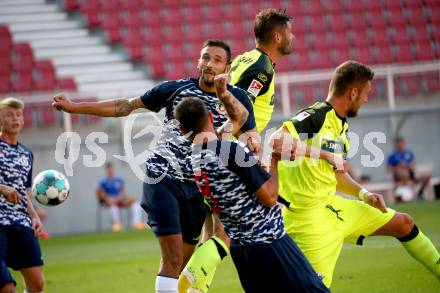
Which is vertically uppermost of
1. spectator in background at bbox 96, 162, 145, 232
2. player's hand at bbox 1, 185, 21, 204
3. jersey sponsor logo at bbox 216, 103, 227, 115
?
jersey sponsor logo at bbox 216, 103, 227, 115

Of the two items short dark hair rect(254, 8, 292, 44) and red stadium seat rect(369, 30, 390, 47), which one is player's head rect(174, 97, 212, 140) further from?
red stadium seat rect(369, 30, 390, 47)

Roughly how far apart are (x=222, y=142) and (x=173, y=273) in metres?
2.03

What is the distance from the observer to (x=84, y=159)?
20.0m

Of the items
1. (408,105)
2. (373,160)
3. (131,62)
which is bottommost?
(373,160)

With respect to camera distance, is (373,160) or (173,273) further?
(373,160)

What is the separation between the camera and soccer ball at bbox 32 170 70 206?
966 cm

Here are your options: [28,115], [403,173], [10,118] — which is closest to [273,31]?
[10,118]

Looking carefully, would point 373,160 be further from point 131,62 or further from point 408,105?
point 131,62

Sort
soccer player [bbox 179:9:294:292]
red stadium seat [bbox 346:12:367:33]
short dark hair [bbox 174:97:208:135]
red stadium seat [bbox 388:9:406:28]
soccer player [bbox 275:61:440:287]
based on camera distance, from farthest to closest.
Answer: red stadium seat [bbox 388:9:406:28]
red stadium seat [bbox 346:12:367:33]
soccer player [bbox 179:9:294:292]
soccer player [bbox 275:61:440:287]
short dark hair [bbox 174:97:208:135]

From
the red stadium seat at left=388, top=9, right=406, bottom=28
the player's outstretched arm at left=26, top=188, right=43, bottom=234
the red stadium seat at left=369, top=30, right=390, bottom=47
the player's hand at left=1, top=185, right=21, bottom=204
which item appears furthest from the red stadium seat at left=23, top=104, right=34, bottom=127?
the player's hand at left=1, top=185, right=21, bottom=204

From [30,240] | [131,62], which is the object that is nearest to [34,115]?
[131,62]

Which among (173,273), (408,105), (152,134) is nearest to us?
(173,273)

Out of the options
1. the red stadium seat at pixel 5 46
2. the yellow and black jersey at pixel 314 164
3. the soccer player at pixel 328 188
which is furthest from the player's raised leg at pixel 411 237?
the red stadium seat at pixel 5 46

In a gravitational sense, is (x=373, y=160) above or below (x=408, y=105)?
below
